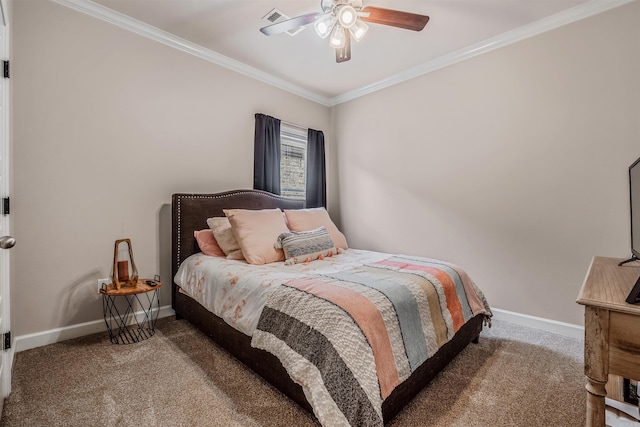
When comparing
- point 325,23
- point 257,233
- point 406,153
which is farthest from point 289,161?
point 325,23

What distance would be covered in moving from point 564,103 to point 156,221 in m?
3.73

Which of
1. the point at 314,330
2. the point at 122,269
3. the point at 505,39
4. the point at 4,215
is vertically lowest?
the point at 314,330

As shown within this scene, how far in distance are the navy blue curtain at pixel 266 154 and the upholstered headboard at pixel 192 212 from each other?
1.14ft

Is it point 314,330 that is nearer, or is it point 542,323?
point 314,330

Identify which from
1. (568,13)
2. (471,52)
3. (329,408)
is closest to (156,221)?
(329,408)

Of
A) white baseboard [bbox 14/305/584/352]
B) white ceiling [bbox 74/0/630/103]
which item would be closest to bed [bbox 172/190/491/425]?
white baseboard [bbox 14/305/584/352]

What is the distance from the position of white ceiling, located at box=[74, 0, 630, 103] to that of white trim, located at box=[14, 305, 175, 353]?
252 centimetres

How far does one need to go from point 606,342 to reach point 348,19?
211cm

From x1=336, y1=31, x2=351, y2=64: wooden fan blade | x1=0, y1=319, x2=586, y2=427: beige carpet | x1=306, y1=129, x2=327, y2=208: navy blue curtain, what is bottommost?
x1=0, y1=319, x2=586, y2=427: beige carpet

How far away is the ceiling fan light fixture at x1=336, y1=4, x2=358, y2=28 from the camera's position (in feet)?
6.24

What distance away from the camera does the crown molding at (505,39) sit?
2285 millimetres

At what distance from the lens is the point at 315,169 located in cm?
414

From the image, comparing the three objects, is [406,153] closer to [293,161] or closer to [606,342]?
[293,161]

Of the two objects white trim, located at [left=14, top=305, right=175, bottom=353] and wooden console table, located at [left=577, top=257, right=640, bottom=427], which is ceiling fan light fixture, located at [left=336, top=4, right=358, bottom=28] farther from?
white trim, located at [left=14, top=305, right=175, bottom=353]
